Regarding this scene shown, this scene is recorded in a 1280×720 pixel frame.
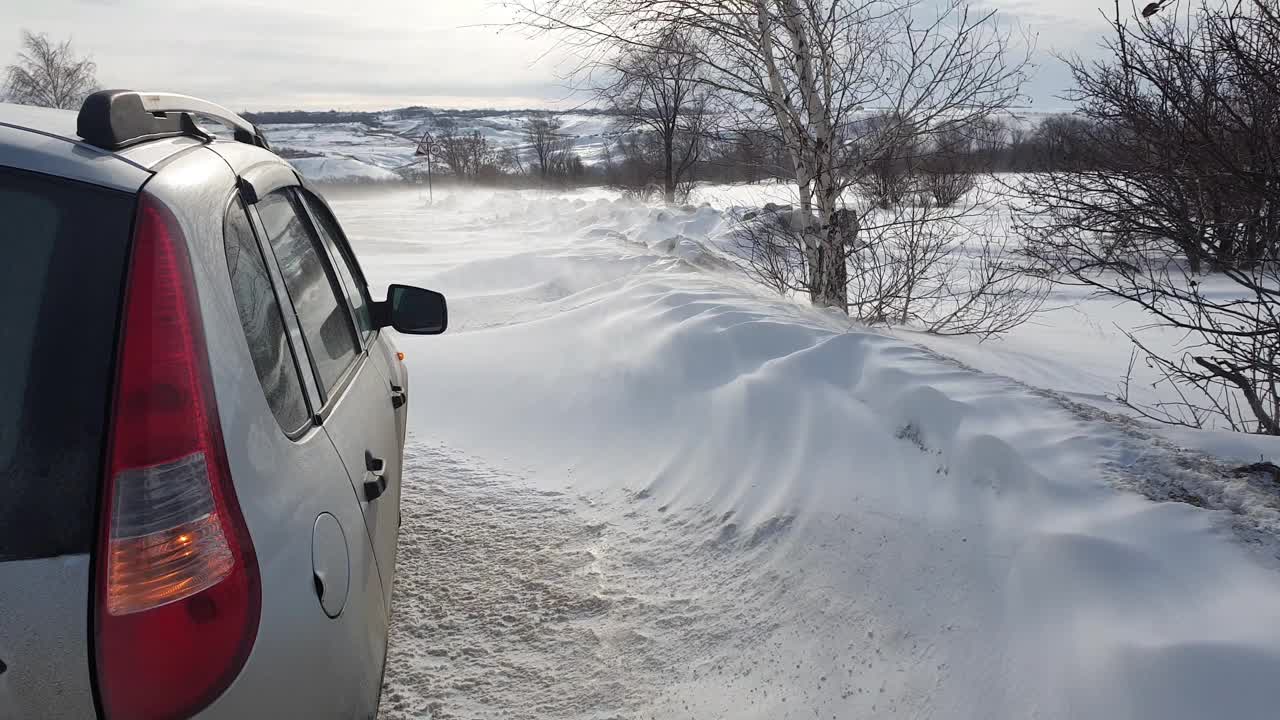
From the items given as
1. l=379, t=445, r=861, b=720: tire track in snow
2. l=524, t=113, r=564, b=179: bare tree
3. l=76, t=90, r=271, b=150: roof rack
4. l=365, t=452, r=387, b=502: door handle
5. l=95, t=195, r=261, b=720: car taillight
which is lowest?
l=379, t=445, r=861, b=720: tire track in snow

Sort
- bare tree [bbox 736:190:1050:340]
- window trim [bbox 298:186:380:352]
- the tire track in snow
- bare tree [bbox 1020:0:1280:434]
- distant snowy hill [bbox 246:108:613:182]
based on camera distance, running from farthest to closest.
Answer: distant snowy hill [bbox 246:108:613:182] < bare tree [bbox 736:190:1050:340] < bare tree [bbox 1020:0:1280:434] < window trim [bbox 298:186:380:352] < the tire track in snow

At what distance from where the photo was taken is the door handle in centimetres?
188

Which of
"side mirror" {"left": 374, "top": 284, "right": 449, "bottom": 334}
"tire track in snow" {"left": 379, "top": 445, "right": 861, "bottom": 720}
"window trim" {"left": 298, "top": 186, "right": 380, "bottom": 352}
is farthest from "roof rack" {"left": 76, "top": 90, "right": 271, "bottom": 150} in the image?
"tire track in snow" {"left": 379, "top": 445, "right": 861, "bottom": 720}

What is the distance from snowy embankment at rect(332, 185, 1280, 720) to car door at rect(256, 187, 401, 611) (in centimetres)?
78

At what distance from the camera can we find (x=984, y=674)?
84.4 inches

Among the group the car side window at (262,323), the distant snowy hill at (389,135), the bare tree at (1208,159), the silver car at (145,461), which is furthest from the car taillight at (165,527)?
the distant snowy hill at (389,135)

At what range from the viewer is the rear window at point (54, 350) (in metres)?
1.08

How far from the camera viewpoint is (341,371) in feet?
7.06

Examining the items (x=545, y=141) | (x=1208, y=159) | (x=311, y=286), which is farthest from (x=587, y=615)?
(x=545, y=141)

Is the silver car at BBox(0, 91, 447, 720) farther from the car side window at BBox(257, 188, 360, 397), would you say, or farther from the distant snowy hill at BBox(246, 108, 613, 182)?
the distant snowy hill at BBox(246, 108, 613, 182)

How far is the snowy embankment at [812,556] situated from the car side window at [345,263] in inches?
43.0

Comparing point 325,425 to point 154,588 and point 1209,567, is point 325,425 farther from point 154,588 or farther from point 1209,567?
point 1209,567

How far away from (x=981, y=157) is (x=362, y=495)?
388 inches

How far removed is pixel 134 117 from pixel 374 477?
0.93m
